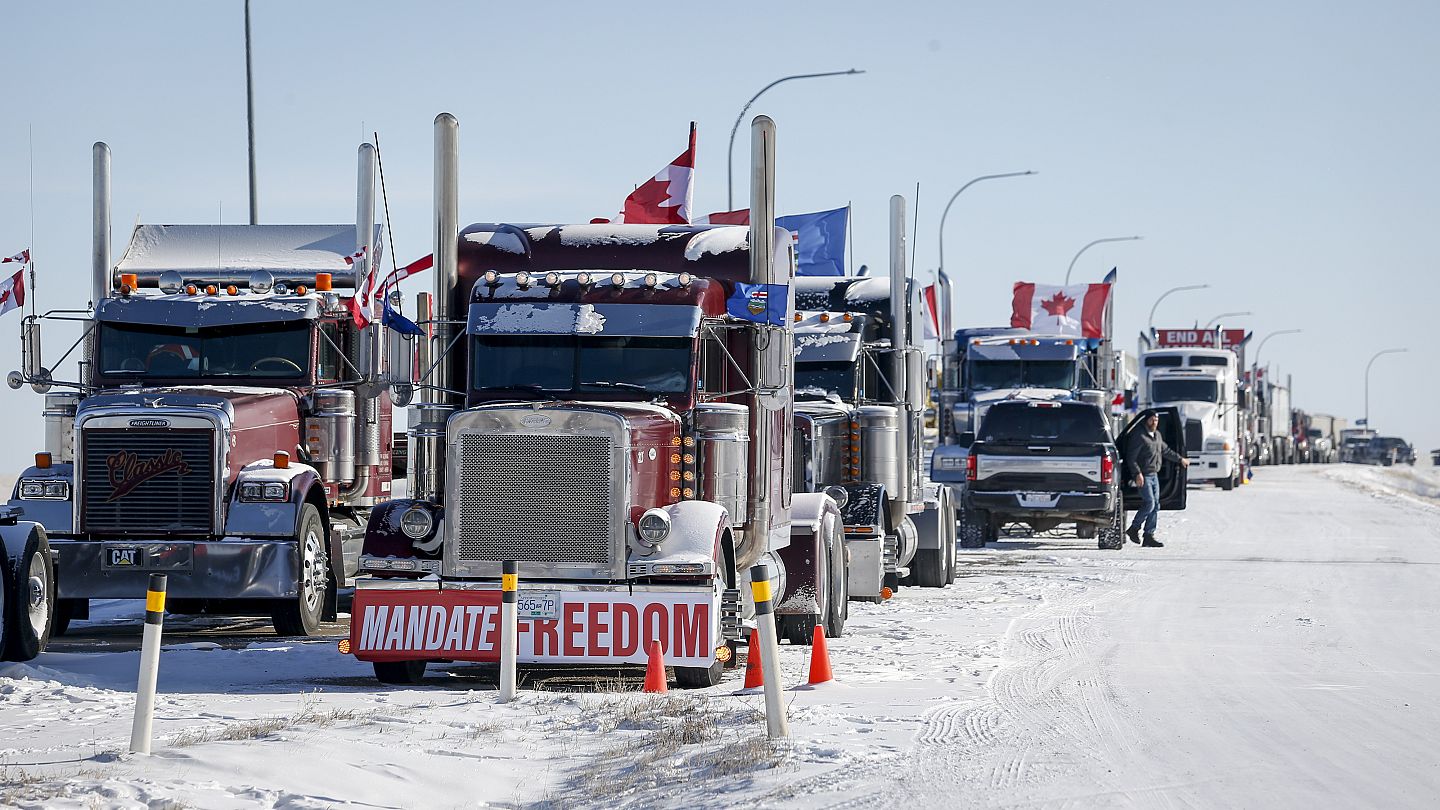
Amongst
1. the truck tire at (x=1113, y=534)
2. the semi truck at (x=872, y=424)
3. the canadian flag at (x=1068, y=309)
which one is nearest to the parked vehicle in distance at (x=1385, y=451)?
the canadian flag at (x=1068, y=309)

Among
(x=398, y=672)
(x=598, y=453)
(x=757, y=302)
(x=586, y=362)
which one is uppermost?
(x=757, y=302)

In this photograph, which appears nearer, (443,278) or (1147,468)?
(443,278)

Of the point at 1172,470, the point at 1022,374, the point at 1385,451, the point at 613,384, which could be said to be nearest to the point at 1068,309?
the point at 1022,374

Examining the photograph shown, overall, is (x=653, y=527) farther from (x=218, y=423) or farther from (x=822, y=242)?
(x=822, y=242)

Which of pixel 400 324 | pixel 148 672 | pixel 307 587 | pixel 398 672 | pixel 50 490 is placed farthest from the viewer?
pixel 307 587

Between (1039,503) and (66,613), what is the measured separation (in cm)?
1515

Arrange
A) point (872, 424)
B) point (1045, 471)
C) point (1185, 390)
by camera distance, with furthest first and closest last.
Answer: point (1185, 390), point (1045, 471), point (872, 424)

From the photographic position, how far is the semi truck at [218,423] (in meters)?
15.2

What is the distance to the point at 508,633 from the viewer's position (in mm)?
11312

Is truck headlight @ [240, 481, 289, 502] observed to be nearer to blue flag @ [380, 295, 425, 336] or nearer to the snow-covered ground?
the snow-covered ground

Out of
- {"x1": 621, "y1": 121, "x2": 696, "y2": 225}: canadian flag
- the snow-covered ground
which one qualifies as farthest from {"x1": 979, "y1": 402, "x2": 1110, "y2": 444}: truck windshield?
{"x1": 621, "y1": 121, "x2": 696, "y2": 225}: canadian flag

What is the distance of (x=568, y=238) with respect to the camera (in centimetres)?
1376

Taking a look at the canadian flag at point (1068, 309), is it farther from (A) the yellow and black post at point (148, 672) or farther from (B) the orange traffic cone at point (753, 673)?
(A) the yellow and black post at point (148, 672)

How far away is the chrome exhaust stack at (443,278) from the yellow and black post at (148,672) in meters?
3.47
